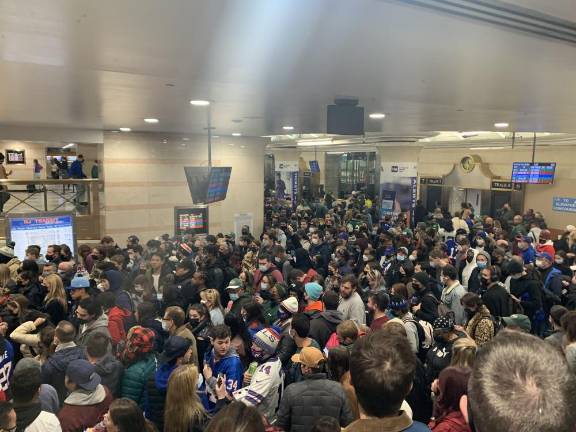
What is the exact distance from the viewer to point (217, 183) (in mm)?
9953

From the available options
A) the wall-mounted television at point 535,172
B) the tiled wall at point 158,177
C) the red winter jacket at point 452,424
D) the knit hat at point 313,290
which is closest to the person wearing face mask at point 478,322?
the knit hat at point 313,290

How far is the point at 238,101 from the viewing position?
6.35 meters

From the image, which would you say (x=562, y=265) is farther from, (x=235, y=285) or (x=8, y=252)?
(x=8, y=252)

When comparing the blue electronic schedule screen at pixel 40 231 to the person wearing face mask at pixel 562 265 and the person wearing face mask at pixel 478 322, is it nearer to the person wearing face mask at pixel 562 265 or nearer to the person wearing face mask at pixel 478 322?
the person wearing face mask at pixel 478 322

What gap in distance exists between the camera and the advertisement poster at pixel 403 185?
1792cm

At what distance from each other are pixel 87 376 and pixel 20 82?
356cm

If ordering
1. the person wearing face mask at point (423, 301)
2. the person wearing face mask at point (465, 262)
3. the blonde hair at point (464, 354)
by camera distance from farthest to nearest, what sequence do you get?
1. the person wearing face mask at point (465, 262)
2. the person wearing face mask at point (423, 301)
3. the blonde hair at point (464, 354)

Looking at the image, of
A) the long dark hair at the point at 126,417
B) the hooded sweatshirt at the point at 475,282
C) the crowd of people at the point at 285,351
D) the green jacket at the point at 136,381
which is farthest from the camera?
the hooded sweatshirt at the point at 475,282

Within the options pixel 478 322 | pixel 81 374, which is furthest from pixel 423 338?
pixel 81 374

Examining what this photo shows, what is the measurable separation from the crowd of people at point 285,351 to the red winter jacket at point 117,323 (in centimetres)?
1

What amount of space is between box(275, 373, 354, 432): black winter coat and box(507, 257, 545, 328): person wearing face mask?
4128 millimetres

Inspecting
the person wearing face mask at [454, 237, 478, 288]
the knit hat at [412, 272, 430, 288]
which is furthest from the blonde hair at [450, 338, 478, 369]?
the person wearing face mask at [454, 237, 478, 288]

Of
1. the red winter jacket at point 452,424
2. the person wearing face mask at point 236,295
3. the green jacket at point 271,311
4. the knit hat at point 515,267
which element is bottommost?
the green jacket at point 271,311

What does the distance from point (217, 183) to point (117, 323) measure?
5.38 m
